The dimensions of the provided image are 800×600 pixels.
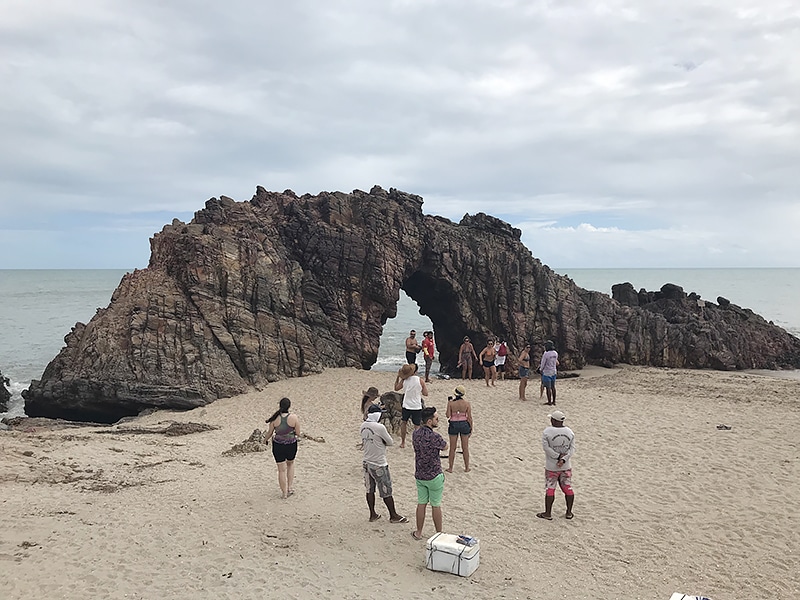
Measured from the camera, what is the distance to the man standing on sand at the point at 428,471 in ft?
29.2

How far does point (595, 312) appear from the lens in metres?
32.9

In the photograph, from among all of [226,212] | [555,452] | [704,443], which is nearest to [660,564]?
[555,452]

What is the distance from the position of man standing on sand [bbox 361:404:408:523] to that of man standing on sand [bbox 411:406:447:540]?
2.32ft

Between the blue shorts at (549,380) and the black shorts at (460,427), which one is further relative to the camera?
the blue shorts at (549,380)

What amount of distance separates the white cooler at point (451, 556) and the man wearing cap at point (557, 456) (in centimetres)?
246

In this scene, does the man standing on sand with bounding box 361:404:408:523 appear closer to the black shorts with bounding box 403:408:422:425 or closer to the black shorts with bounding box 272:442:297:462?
the black shorts with bounding box 272:442:297:462

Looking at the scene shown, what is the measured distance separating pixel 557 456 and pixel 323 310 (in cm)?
1835

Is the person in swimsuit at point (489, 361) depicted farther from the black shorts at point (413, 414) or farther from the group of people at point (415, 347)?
the black shorts at point (413, 414)

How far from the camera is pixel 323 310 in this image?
1064 inches

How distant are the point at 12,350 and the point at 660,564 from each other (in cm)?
5383

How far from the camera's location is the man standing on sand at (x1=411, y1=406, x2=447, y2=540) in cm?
890

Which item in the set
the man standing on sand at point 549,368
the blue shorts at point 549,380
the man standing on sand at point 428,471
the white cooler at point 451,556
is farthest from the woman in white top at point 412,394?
the blue shorts at point 549,380

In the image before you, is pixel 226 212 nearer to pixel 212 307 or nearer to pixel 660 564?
pixel 212 307

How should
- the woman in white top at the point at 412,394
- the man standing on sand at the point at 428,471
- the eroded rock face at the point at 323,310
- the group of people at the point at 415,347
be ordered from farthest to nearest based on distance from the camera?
the group of people at the point at 415,347, the eroded rock face at the point at 323,310, the woman in white top at the point at 412,394, the man standing on sand at the point at 428,471
